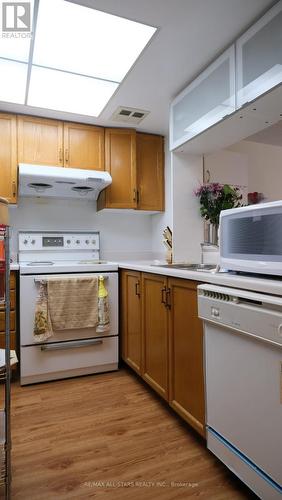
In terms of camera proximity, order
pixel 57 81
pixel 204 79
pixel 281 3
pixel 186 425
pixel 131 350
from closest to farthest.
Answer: pixel 281 3, pixel 186 425, pixel 204 79, pixel 57 81, pixel 131 350

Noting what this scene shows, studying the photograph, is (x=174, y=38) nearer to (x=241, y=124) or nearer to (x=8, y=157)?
(x=241, y=124)

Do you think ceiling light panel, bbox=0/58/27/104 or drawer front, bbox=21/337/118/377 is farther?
drawer front, bbox=21/337/118/377

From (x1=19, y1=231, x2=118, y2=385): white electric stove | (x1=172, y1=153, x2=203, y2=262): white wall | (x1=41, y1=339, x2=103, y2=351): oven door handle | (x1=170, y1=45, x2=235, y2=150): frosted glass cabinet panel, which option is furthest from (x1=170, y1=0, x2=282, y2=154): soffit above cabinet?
(x1=41, y1=339, x2=103, y2=351): oven door handle

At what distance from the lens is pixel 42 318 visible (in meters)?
2.13

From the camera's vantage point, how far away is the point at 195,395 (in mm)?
1431

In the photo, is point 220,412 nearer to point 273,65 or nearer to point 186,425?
point 186,425

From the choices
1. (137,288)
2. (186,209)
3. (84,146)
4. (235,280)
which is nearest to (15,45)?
(84,146)

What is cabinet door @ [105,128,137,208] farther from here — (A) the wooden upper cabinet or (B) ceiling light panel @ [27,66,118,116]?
(B) ceiling light panel @ [27,66,118,116]

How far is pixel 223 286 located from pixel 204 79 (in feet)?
4.64

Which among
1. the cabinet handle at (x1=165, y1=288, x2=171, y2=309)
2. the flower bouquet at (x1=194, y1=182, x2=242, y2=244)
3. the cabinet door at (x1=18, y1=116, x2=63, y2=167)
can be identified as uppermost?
the cabinet door at (x1=18, y1=116, x2=63, y2=167)

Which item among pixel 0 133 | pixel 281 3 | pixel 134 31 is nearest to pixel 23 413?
pixel 0 133

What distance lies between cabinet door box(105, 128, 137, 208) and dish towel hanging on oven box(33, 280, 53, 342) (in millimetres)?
1025

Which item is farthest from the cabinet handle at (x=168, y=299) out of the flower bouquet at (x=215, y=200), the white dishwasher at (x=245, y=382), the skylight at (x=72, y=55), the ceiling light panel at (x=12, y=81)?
the ceiling light panel at (x=12, y=81)

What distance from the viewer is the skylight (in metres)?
1.52
